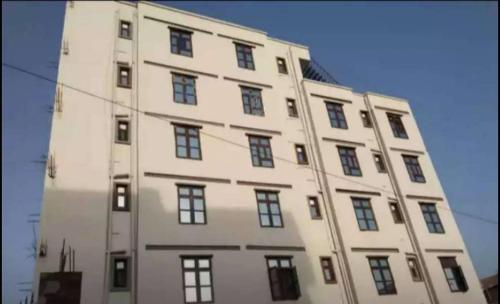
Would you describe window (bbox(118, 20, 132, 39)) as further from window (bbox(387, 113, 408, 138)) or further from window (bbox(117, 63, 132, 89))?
window (bbox(387, 113, 408, 138))

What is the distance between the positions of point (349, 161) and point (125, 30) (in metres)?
14.4

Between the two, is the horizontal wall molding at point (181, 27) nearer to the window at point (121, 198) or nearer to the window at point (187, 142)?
the window at point (187, 142)

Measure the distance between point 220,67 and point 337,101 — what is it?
8.08 metres

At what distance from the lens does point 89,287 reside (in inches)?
575

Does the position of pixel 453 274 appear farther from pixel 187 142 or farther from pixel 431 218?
pixel 187 142

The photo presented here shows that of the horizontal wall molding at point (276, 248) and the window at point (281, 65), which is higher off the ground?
the window at point (281, 65)

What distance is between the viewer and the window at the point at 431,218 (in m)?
24.0

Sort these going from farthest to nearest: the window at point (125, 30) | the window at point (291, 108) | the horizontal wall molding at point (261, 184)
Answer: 1. the window at point (291, 108)
2. the window at point (125, 30)
3. the horizontal wall molding at point (261, 184)

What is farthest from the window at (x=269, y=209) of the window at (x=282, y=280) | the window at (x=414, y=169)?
the window at (x=414, y=169)

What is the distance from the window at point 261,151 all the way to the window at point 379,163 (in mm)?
7689

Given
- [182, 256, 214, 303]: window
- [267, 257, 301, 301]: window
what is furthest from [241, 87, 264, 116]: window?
[182, 256, 214, 303]: window

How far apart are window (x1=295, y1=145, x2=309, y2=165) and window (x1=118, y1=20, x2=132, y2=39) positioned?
10789mm

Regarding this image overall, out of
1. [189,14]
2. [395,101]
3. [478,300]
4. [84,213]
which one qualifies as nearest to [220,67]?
[189,14]

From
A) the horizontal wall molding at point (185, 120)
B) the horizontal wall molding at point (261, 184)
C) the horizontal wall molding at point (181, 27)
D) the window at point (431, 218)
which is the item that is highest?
the horizontal wall molding at point (181, 27)
